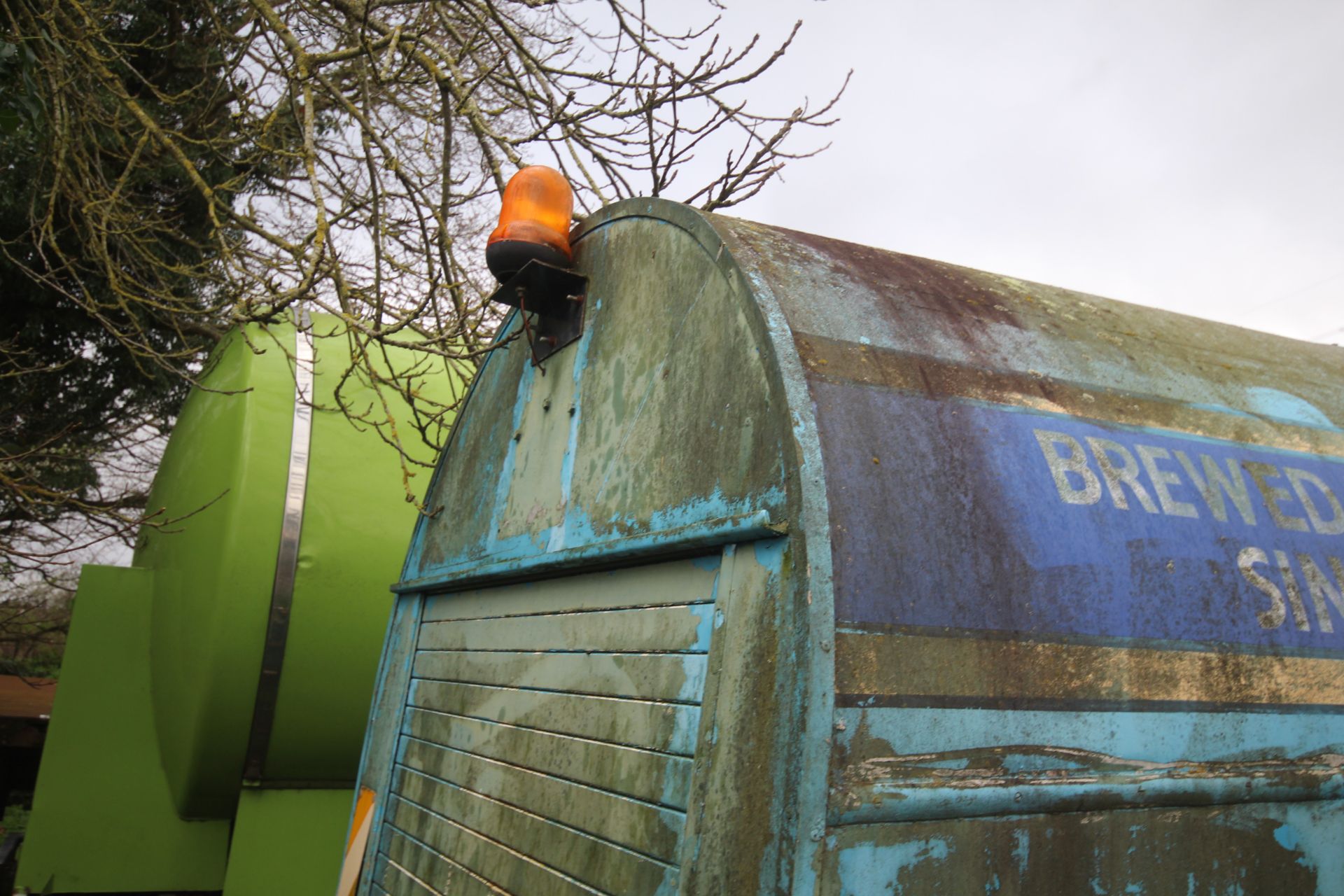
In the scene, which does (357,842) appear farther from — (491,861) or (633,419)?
(633,419)

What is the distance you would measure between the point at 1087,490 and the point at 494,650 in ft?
5.08

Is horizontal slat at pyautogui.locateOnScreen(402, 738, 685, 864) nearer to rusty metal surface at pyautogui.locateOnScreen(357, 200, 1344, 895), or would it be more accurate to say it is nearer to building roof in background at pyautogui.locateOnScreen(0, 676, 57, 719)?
rusty metal surface at pyautogui.locateOnScreen(357, 200, 1344, 895)

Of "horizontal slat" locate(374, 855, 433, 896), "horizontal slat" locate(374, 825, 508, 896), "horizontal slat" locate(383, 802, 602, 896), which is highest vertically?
"horizontal slat" locate(383, 802, 602, 896)

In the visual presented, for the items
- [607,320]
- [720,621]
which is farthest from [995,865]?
[607,320]

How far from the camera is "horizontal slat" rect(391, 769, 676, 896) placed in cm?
180

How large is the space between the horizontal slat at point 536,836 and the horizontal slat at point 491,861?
1cm

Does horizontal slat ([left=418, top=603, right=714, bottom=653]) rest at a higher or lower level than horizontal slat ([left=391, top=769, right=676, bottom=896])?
higher

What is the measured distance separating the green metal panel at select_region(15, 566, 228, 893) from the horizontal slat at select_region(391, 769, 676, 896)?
82.6 inches

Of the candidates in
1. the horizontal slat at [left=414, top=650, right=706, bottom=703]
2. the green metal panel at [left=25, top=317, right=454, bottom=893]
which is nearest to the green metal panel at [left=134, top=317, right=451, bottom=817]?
the green metal panel at [left=25, top=317, right=454, bottom=893]

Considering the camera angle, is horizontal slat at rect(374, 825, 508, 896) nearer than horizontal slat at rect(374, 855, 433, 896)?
Yes

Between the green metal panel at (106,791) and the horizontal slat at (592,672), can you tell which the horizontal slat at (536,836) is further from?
the green metal panel at (106,791)

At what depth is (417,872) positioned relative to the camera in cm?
278

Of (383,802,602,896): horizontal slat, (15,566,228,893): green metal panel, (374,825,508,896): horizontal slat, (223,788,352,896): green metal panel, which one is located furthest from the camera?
(15,566,228,893): green metal panel

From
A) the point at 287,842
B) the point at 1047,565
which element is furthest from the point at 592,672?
the point at 287,842
